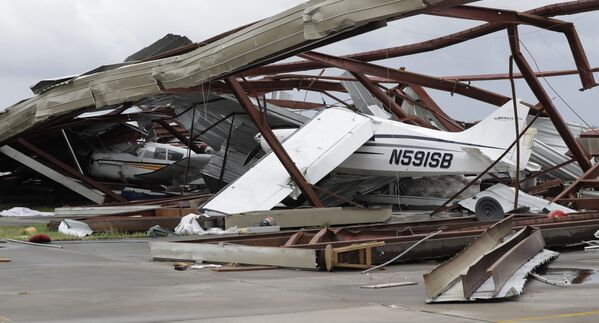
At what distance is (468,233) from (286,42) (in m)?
4.60

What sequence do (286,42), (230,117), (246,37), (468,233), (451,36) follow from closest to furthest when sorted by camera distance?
(468,233), (286,42), (246,37), (451,36), (230,117)

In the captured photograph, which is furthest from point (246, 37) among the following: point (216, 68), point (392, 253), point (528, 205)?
point (528, 205)

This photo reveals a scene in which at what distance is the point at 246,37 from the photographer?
48.1 feet

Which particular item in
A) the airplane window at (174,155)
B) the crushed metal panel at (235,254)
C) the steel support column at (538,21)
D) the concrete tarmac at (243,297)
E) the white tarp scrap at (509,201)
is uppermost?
the airplane window at (174,155)

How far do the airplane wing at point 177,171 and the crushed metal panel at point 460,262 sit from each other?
1974 cm

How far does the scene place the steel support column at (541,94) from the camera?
1609cm

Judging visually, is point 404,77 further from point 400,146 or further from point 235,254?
point 235,254

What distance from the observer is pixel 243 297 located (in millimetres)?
7953

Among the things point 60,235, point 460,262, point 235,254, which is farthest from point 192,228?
point 460,262

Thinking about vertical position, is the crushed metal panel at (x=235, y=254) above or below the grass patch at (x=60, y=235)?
below

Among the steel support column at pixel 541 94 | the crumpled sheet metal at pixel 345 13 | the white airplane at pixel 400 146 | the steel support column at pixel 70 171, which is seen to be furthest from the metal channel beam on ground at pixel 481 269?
the steel support column at pixel 70 171

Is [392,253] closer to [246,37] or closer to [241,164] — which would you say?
[246,37]

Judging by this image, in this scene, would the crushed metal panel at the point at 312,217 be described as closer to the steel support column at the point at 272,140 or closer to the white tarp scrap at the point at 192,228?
the white tarp scrap at the point at 192,228

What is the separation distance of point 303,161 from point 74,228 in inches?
236
